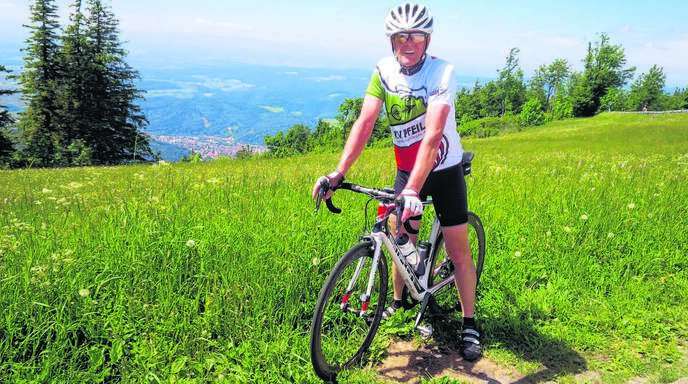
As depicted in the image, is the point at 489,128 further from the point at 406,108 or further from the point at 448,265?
the point at 406,108

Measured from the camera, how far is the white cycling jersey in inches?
123

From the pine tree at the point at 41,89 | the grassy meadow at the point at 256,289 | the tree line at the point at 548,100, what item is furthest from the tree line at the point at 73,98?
the grassy meadow at the point at 256,289

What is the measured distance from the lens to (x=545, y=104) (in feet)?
380

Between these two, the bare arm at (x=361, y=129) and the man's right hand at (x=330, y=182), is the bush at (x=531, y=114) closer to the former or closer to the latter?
the bare arm at (x=361, y=129)

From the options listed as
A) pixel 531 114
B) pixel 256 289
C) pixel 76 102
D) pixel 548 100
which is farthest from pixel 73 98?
pixel 548 100

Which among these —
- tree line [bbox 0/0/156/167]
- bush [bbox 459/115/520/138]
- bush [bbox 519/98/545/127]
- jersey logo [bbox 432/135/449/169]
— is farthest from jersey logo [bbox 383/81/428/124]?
bush [bbox 519/98/545/127]

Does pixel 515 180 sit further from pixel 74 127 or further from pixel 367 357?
pixel 74 127

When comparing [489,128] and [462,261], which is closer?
[462,261]

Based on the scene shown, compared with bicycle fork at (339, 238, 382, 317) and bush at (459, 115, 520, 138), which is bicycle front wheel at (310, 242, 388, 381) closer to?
bicycle fork at (339, 238, 382, 317)

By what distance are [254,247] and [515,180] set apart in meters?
6.43

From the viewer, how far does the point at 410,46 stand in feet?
10.2

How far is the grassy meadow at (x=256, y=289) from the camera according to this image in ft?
10.4

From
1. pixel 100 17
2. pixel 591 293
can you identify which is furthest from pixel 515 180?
pixel 100 17

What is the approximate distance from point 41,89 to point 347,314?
53739 millimetres
